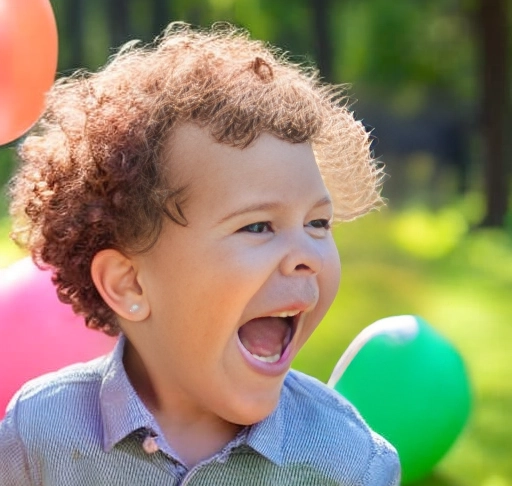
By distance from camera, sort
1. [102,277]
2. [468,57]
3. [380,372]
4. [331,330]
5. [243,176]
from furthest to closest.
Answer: [468,57] < [331,330] < [380,372] < [102,277] < [243,176]

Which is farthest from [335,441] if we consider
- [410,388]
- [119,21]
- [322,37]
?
[119,21]

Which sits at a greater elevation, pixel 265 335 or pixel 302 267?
pixel 302 267

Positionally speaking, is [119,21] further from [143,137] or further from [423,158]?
[143,137]

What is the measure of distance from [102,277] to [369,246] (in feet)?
15.6

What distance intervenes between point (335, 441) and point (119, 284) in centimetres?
39

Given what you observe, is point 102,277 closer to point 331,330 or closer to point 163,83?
point 163,83

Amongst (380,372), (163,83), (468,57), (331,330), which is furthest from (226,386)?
(468,57)

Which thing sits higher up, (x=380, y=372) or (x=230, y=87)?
(x=230, y=87)

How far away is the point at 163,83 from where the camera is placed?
1.51 meters

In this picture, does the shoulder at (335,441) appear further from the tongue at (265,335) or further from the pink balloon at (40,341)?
the pink balloon at (40,341)

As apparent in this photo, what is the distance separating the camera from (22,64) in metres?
1.94

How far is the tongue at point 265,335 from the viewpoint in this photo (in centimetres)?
146

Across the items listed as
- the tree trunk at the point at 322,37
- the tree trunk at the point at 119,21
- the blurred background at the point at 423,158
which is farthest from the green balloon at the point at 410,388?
the tree trunk at the point at 119,21

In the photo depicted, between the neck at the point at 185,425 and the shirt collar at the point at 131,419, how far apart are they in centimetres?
5
